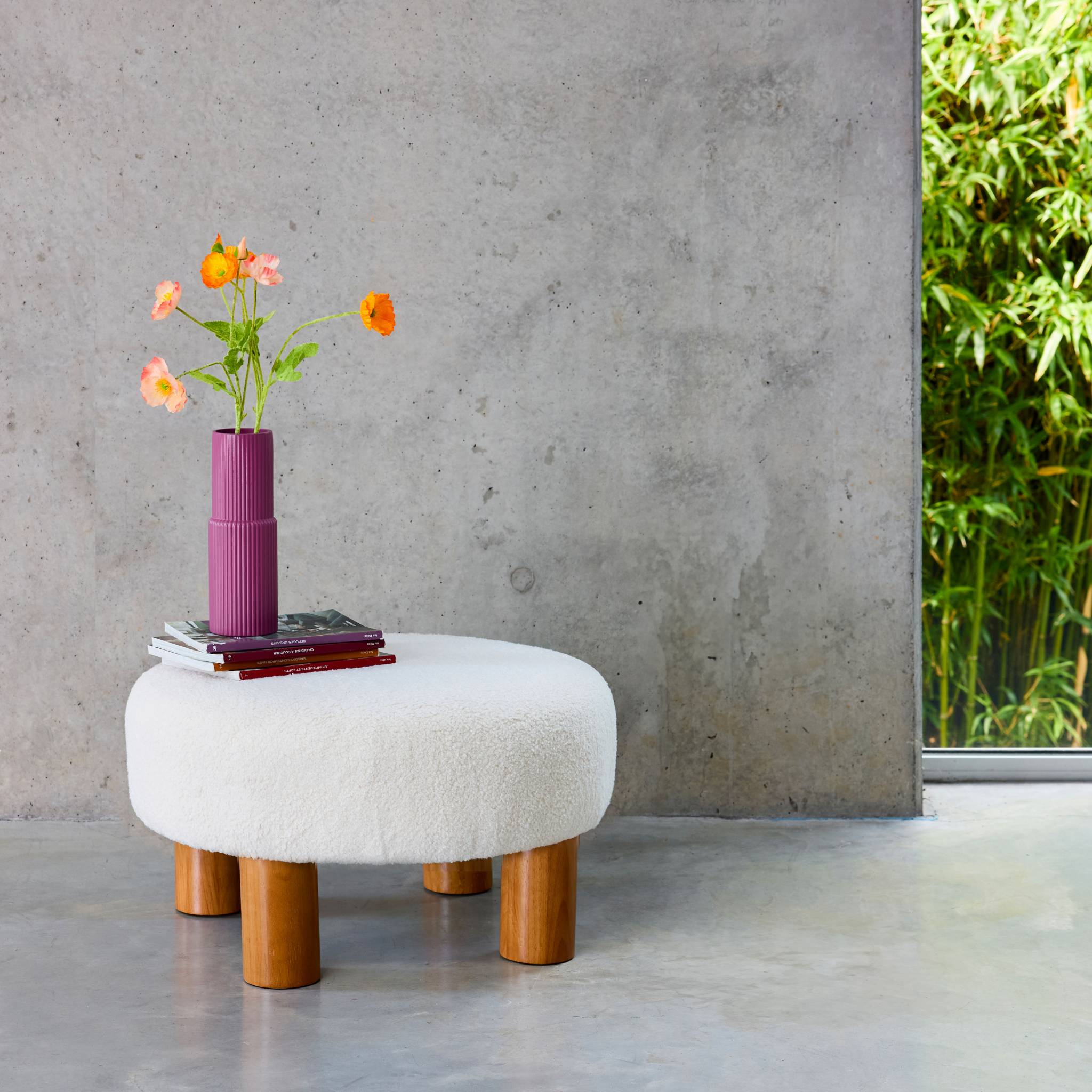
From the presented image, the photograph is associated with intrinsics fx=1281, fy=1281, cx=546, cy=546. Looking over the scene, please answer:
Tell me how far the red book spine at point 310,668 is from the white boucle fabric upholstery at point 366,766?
0.02m

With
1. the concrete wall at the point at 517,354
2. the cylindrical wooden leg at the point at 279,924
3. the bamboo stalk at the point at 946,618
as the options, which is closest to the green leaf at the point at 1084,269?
the concrete wall at the point at 517,354

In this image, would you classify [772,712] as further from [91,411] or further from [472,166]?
[91,411]

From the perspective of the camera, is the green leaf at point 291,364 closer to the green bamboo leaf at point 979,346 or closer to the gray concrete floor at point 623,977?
the gray concrete floor at point 623,977

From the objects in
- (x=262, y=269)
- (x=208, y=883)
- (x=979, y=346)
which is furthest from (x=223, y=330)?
(x=979, y=346)

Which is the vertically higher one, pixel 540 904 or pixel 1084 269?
pixel 1084 269

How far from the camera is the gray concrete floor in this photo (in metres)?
1.53

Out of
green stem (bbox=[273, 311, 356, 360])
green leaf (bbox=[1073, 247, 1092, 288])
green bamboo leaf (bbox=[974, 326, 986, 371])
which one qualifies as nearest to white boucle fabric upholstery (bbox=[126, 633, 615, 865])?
green stem (bbox=[273, 311, 356, 360])

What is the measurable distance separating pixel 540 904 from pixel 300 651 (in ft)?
1.62

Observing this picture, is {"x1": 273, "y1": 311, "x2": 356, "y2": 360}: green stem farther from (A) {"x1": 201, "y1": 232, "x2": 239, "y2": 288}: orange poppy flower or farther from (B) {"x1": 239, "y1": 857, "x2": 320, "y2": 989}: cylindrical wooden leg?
(B) {"x1": 239, "y1": 857, "x2": 320, "y2": 989}: cylindrical wooden leg

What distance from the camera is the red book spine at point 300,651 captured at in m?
1.78

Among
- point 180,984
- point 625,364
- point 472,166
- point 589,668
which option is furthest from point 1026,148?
point 180,984

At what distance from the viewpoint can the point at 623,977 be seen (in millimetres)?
1793

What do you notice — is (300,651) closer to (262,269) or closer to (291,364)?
(291,364)

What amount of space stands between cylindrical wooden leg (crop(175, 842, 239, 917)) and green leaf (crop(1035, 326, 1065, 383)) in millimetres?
1884
